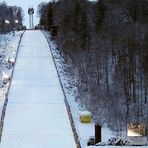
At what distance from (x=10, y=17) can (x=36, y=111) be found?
84.1m

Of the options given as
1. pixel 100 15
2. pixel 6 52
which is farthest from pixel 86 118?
pixel 100 15

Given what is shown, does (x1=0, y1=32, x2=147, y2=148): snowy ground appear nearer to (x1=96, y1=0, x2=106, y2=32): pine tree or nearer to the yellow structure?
the yellow structure

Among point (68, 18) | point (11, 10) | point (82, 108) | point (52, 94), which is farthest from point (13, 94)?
point (11, 10)

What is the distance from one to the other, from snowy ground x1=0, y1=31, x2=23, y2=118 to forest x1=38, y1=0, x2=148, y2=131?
547 centimetres

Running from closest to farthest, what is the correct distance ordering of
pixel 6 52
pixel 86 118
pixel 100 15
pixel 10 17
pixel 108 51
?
pixel 86 118 < pixel 6 52 < pixel 108 51 < pixel 100 15 < pixel 10 17

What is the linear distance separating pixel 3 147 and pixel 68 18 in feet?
193

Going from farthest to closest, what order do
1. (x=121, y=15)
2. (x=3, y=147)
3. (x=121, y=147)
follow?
(x=121, y=15)
(x=3, y=147)
(x=121, y=147)

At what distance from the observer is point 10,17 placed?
115m

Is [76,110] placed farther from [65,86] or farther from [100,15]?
[100,15]

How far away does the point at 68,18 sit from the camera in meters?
83.3

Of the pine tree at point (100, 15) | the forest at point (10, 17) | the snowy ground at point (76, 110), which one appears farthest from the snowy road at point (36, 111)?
the forest at point (10, 17)

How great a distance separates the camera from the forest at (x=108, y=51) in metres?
55.4

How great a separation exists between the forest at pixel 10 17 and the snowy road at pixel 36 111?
48.5 metres

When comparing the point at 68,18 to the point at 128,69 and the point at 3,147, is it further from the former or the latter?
the point at 3,147
